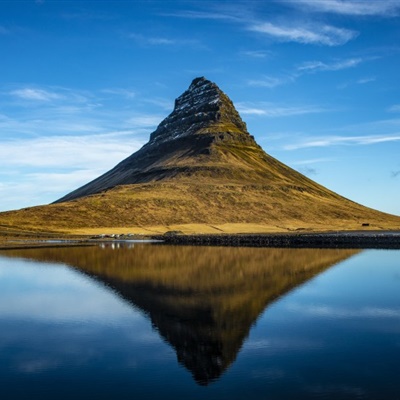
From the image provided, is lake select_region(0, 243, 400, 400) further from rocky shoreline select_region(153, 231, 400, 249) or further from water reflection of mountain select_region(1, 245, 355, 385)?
rocky shoreline select_region(153, 231, 400, 249)

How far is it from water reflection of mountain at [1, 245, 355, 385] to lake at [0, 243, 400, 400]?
15cm

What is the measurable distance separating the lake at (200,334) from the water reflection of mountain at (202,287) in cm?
15

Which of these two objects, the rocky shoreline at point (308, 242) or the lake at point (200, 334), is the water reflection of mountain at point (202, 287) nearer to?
the lake at point (200, 334)

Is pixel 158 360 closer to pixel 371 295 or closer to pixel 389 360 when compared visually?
pixel 389 360

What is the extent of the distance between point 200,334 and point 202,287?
20.0m

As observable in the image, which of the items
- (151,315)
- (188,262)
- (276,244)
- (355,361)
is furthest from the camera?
(276,244)

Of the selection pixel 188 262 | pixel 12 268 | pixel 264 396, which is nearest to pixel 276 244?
pixel 188 262

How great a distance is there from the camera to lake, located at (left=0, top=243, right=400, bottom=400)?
2516 cm

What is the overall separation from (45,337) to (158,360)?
9.90m

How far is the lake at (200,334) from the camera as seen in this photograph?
25156 millimetres

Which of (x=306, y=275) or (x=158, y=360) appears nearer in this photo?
(x=158, y=360)

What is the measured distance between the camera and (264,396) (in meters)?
23.4

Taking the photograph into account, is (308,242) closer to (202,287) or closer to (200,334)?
(202,287)

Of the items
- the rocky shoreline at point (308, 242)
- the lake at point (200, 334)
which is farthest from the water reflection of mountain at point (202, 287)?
the rocky shoreline at point (308, 242)
